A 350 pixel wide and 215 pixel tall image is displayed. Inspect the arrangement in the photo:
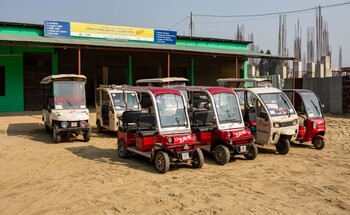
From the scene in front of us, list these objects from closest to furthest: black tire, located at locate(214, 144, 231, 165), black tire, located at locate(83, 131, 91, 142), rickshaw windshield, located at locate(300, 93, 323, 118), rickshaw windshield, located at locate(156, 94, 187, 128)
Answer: rickshaw windshield, located at locate(156, 94, 187, 128)
black tire, located at locate(214, 144, 231, 165)
rickshaw windshield, located at locate(300, 93, 323, 118)
black tire, located at locate(83, 131, 91, 142)

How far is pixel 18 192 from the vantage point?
632cm

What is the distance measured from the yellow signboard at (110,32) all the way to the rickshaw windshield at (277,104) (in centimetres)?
1368

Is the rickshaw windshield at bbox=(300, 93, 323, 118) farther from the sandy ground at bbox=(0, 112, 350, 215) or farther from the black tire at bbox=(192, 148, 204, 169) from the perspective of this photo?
the black tire at bbox=(192, 148, 204, 169)

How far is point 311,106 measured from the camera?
10.9m

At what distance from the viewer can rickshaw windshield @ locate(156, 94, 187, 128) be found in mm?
8023

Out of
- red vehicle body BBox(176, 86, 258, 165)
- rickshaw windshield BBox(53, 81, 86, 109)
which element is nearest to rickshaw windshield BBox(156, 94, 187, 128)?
red vehicle body BBox(176, 86, 258, 165)

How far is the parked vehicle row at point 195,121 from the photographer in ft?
26.1

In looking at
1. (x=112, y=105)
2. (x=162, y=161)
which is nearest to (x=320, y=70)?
(x=112, y=105)

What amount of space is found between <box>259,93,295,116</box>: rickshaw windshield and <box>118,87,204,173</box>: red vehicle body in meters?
2.67

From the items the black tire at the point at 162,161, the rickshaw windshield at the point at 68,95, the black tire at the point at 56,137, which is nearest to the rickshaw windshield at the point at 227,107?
the black tire at the point at 162,161

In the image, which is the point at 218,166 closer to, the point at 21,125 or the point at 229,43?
the point at 21,125

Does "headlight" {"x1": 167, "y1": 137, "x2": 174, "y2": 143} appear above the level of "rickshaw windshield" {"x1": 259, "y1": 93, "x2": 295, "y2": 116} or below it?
below

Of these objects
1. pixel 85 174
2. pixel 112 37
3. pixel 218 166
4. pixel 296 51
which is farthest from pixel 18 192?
pixel 296 51

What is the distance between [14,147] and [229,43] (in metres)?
19.8
